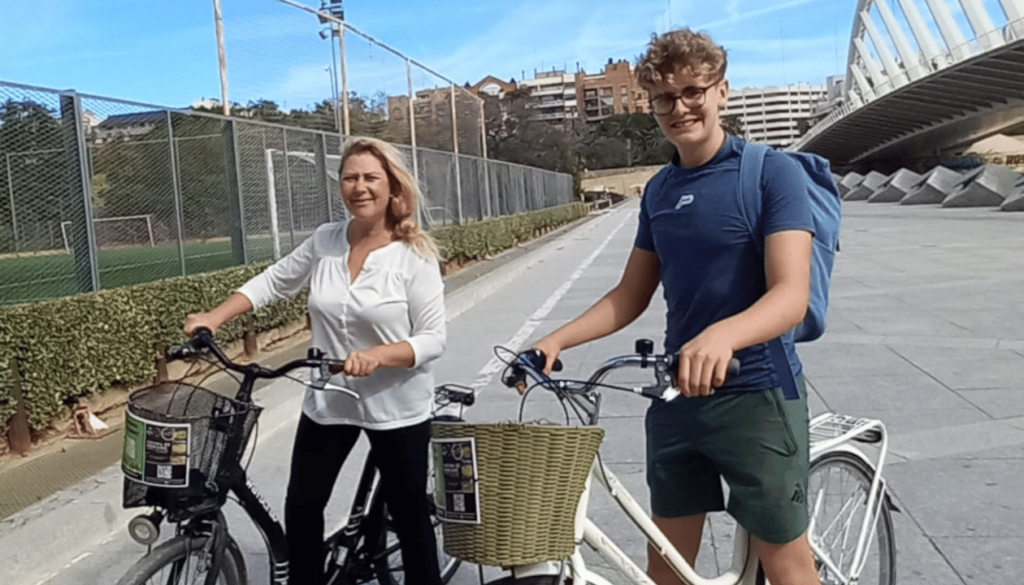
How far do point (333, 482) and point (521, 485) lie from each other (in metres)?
1.33

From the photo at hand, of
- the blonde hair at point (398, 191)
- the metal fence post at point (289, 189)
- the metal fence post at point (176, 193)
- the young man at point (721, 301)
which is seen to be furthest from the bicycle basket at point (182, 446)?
the metal fence post at point (289, 189)

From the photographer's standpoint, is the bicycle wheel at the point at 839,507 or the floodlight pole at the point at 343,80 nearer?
the bicycle wheel at the point at 839,507

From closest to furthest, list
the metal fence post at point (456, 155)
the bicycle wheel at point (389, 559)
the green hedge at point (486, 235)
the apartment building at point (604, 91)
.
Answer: the bicycle wheel at point (389, 559)
the green hedge at point (486, 235)
the metal fence post at point (456, 155)
the apartment building at point (604, 91)

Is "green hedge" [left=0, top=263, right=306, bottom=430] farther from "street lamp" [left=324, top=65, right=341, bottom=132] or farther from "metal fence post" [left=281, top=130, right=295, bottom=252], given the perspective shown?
"street lamp" [left=324, top=65, right=341, bottom=132]

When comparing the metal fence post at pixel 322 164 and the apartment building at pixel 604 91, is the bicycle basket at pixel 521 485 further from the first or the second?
the apartment building at pixel 604 91

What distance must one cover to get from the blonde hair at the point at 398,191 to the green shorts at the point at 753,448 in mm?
986

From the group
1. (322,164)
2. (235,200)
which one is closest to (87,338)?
(235,200)

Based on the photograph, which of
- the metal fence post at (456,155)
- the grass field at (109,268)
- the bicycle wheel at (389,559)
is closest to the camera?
the bicycle wheel at (389,559)

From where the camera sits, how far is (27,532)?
14.4ft

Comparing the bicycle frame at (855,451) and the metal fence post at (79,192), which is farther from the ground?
the metal fence post at (79,192)

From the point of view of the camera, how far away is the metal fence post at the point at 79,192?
24.7ft

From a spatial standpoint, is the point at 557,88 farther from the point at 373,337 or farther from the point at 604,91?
the point at 373,337

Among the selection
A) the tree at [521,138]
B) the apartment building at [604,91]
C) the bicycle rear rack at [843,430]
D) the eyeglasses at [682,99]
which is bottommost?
the bicycle rear rack at [843,430]

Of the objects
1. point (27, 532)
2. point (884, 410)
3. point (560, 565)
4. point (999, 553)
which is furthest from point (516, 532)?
point (884, 410)
